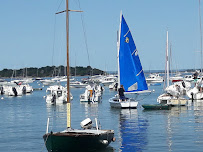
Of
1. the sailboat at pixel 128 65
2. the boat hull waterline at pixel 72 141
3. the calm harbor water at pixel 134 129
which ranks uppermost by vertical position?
the sailboat at pixel 128 65

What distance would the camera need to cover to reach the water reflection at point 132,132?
27881mm

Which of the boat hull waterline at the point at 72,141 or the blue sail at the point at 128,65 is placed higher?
the blue sail at the point at 128,65

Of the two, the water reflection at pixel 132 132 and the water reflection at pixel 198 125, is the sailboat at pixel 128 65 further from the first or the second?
the water reflection at pixel 198 125


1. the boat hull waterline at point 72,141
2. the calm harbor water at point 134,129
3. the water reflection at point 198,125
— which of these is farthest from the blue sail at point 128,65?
the boat hull waterline at point 72,141

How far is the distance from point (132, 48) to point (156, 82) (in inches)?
4778

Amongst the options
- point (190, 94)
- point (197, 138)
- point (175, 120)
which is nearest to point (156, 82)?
point (190, 94)

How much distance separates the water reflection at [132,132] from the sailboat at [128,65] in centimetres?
511

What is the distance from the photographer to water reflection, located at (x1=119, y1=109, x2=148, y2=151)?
27881mm

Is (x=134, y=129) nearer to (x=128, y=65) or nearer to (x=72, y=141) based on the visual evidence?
(x=72, y=141)

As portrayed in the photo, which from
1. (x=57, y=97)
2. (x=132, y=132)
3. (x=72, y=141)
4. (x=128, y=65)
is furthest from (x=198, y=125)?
(x=57, y=97)

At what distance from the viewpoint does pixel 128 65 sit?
171 ft

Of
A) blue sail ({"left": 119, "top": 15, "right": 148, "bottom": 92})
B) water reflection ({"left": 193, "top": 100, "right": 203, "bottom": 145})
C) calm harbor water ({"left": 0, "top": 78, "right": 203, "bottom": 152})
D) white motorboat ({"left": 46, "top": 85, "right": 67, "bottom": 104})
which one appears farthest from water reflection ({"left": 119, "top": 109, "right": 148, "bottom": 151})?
white motorboat ({"left": 46, "top": 85, "right": 67, "bottom": 104})

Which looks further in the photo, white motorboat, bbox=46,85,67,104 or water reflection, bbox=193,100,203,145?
white motorboat, bbox=46,85,67,104

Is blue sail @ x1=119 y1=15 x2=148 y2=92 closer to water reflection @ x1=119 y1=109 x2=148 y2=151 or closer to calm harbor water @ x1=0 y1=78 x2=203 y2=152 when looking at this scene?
calm harbor water @ x1=0 y1=78 x2=203 y2=152
